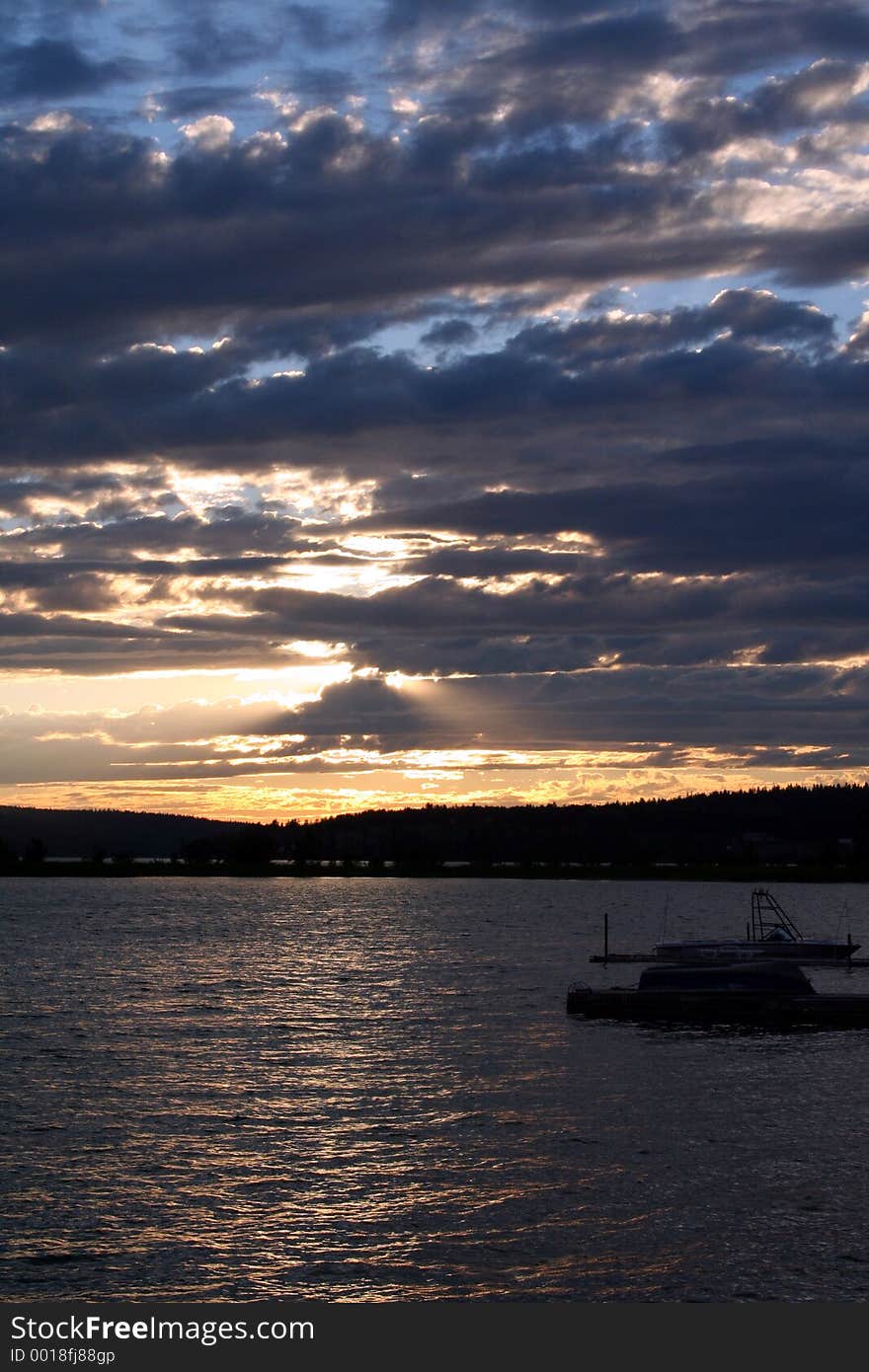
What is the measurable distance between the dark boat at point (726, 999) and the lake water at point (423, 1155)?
3.92 metres

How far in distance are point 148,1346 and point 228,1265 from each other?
9.03 m

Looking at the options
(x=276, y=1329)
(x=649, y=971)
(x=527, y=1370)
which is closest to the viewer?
(x=527, y=1370)

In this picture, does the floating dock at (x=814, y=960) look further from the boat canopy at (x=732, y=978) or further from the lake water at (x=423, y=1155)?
the lake water at (x=423, y=1155)

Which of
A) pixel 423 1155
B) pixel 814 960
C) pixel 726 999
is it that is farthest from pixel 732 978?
pixel 423 1155

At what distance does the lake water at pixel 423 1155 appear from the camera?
105 feet

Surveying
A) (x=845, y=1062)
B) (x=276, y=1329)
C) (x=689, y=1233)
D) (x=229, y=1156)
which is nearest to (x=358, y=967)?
(x=845, y=1062)

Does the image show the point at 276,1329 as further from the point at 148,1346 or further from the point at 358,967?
the point at 358,967

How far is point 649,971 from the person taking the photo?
287 ft

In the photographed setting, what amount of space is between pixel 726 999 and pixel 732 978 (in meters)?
2.35

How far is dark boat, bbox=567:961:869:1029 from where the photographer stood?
81.3m

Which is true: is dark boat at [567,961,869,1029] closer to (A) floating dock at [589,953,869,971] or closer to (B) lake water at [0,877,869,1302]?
(B) lake water at [0,877,869,1302]

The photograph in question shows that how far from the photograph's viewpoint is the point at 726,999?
84.6m

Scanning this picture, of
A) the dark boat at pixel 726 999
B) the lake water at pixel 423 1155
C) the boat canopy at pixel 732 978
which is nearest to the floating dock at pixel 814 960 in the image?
the boat canopy at pixel 732 978

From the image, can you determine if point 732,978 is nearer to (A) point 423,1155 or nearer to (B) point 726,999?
(B) point 726,999
